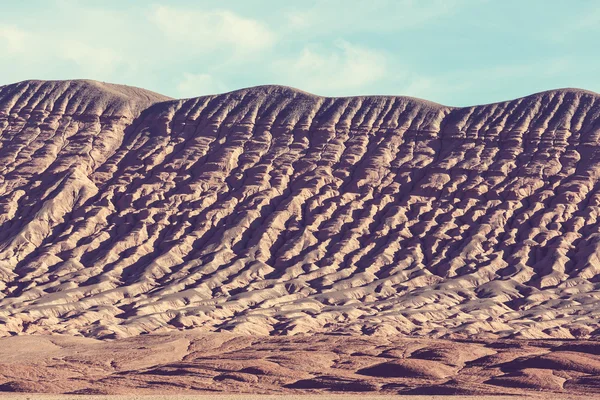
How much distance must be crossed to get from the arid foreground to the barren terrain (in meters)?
0.36

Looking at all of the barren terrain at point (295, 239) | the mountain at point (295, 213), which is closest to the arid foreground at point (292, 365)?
the barren terrain at point (295, 239)

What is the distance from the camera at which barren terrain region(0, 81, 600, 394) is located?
9438 cm

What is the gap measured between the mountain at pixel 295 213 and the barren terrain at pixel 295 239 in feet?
1.13

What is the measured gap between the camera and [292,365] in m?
88.6

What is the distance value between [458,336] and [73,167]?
264ft

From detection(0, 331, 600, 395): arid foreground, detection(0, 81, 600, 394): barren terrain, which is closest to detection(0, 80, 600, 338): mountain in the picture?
detection(0, 81, 600, 394): barren terrain

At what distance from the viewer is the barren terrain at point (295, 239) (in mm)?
94375

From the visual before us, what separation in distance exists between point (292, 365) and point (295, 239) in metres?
61.4

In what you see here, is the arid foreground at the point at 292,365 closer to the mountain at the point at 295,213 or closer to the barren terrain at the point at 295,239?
the barren terrain at the point at 295,239

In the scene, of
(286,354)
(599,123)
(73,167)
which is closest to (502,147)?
(599,123)

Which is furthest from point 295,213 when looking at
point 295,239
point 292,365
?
point 292,365

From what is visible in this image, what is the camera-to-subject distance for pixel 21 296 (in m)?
131

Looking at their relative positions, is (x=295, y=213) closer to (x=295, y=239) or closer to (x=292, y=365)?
(x=295, y=239)

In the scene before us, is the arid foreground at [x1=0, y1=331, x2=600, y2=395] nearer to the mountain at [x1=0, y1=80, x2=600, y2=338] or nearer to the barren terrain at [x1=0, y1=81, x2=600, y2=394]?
the barren terrain at [x1=0, y1=81, x2=600, y2=394]
